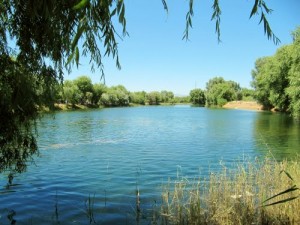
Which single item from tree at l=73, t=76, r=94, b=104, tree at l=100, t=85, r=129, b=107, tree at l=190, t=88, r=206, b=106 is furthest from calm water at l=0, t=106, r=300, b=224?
tree at l=190, t=88, r=206, b=106

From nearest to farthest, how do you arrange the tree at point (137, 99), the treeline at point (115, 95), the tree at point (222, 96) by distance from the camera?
the treeline at point (115, 95)
the tree at point (222, 96)
the tree at point (137, 99)

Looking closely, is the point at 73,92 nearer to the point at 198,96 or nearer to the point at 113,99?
the point at 113,99

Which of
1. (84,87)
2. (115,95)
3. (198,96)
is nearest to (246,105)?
(84,87)

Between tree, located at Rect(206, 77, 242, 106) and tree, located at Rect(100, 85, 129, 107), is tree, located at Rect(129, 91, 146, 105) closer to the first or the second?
tree, located at Rect(100, 85, 129, 107)

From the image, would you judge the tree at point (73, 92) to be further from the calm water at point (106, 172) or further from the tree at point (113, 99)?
the calm water at point (106, 172)

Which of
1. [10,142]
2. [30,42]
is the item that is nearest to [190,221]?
[10,142]

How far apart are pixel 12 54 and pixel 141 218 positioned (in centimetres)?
474

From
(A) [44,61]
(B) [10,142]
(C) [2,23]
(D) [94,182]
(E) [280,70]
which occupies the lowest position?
(D) [94,182]

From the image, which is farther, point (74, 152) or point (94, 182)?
point (74, 152)

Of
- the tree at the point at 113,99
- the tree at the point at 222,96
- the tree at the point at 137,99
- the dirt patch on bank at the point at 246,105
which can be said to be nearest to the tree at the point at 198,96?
the tree at the point at 222,96

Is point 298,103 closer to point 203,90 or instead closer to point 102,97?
A: point 102,97

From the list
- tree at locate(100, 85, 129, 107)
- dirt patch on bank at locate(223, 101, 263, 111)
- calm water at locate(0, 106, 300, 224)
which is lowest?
calm water at locate(0, 106, 300, 224)

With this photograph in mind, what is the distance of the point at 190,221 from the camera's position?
6445 millimetres

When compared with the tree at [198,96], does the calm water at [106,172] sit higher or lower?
lower
